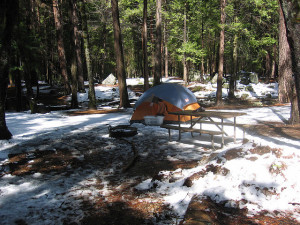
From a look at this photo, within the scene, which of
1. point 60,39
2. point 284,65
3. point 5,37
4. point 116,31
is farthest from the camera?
point 60,39

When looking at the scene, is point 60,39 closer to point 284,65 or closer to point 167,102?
point 167,102

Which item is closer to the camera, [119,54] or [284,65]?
[284,65]

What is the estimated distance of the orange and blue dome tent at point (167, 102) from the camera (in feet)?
34.4

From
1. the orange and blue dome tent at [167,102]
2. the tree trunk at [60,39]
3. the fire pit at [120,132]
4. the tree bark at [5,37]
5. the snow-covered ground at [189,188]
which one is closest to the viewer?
the snow-covered ground at [189,188]

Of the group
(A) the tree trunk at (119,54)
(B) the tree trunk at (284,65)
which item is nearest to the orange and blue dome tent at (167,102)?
(A) the tree trunk at (119,54)

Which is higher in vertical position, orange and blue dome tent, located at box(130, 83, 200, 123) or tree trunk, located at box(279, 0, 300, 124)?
tree trunk, located at box(279, 0, 300, 124)

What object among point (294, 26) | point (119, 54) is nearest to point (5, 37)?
point (294, 26)

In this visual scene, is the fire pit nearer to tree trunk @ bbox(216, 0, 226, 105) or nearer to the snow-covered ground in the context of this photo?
the snow-covered ground

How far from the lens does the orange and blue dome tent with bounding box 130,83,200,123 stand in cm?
1048

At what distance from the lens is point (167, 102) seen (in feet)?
34.5

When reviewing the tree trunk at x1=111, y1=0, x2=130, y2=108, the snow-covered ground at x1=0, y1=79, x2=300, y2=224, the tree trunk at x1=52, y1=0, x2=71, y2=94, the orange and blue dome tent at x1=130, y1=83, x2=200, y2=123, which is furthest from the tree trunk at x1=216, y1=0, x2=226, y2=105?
the tree trunk at x1=52, y1=0, x2=71, y2=94

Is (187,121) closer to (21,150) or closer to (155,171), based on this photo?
(155,171)

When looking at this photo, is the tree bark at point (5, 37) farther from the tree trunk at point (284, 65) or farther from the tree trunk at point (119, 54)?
the tree trunk at point (284, 65)

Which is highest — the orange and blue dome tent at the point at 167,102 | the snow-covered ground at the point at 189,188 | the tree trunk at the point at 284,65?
the tree trunk at the point at 284,65
